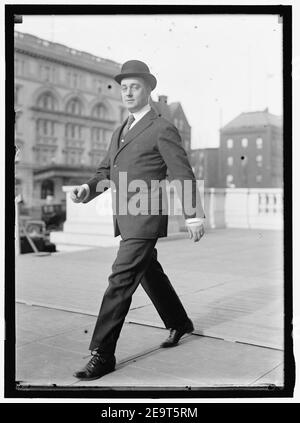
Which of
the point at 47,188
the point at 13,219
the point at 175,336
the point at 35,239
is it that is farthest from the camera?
the point at 47,188

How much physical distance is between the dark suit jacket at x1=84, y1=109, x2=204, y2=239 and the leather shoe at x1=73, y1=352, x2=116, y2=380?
0.75 meters

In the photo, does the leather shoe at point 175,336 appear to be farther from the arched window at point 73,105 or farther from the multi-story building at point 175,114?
the arched window at point 73,105

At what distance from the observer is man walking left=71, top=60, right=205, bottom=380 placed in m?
3.27

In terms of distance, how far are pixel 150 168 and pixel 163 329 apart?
4.91ft

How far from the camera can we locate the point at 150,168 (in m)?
3.35

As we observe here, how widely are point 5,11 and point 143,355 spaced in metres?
2.33

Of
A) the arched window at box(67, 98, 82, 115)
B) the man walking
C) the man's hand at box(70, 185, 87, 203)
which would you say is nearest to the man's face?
the man walking

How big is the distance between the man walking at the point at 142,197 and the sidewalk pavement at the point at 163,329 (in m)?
0.25

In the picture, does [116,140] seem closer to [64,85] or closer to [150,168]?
[150,168]

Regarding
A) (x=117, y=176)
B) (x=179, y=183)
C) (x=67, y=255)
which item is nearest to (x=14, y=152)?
(x=117, y=176)

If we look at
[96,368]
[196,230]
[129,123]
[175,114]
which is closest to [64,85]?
[175,114]

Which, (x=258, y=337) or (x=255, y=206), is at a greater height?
(x=255, y=206)

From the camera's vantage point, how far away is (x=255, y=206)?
1396cm
